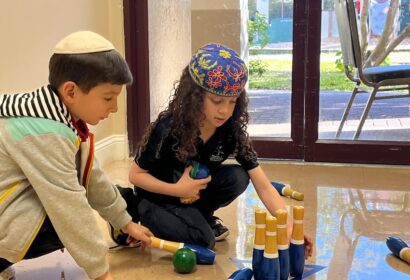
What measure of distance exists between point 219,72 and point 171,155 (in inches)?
10.8

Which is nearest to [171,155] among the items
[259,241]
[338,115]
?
[259,241]

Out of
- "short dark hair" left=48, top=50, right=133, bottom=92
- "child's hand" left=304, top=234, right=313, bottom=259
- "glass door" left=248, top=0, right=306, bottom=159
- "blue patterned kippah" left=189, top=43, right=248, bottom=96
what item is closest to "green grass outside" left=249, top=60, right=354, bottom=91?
"glass door" left=248, top=0, right=306, bottom=159

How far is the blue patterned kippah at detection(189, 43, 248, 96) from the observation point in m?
1.38

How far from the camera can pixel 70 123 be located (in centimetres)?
114

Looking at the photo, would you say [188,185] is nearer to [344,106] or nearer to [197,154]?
[197,154]

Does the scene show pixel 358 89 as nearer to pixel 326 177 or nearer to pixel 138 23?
pixel 326 177

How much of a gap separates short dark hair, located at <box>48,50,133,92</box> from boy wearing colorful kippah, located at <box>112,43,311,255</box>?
318 mm

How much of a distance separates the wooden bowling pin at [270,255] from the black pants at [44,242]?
0.44 metres

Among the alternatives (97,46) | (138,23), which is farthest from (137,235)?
(138,23)

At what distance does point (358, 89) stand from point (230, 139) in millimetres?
1152

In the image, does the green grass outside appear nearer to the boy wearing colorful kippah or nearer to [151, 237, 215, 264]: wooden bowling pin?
the boy wearing colorful kippah

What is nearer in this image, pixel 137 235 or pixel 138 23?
pixel 137 235

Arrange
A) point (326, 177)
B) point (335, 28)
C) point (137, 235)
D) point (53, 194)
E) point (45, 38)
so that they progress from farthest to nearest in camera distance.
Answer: point (335, 28) → point (326, 177) → point (45, 38) → point (137, 235) → point (53, 194)

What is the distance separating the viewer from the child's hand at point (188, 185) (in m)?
1.47
